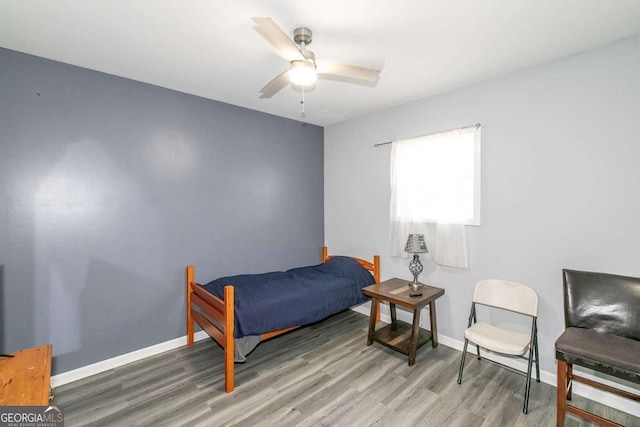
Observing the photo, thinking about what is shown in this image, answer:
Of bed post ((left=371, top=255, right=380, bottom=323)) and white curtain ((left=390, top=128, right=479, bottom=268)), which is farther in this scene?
bed post ((left=371, top=255, right=380, bottom=323))

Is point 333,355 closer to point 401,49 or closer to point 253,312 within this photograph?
point 253,312

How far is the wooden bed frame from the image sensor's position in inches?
88.7

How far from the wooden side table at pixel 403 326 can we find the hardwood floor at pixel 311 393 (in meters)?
0.10

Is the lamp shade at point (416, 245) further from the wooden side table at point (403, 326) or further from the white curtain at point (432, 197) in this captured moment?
the wooden side table at point (403, 326)

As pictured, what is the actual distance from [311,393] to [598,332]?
81.1 inches

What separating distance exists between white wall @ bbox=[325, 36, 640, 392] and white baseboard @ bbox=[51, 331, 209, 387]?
2.73m

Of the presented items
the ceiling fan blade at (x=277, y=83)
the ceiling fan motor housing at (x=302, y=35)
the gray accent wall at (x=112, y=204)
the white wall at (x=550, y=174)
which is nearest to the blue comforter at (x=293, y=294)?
the gray accent wall at (x=112, y=204)

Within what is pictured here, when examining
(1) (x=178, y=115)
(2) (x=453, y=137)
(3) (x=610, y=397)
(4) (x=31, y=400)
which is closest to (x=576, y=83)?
(2) (x=453, y=137)

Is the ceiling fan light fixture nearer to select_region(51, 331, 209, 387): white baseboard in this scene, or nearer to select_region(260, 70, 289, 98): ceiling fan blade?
select_region(260, 70, 289, 98): ceiling fan blade

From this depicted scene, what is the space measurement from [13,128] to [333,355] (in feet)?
10.7

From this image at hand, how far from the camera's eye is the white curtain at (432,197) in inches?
111

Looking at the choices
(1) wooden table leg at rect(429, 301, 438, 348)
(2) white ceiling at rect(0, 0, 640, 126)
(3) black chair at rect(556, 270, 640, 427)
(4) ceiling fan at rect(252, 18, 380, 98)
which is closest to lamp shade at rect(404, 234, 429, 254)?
(1) wooden table leg at rect(429, 301, 438, 348)

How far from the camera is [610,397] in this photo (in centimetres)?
208
